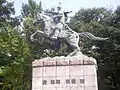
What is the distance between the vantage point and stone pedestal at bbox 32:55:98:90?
33.5ft

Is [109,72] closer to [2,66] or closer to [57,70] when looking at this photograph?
[2,66]

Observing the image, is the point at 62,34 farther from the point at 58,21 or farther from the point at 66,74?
the point at 66,74

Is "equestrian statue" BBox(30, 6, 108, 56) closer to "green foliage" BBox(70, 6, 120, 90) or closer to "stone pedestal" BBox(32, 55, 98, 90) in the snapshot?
"stone pedestal" BBox(32, 55, 98, 90)

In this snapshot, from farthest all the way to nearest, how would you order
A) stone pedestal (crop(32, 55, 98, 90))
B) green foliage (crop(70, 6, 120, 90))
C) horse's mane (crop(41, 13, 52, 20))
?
1. green foliage (crop(70, 6, 120, 90))
2. horse's mane (crop(41, 13, 52, 20))
3. stone pedestal (crop(32, 55, 98, 90))

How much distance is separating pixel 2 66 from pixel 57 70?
7.80 meters

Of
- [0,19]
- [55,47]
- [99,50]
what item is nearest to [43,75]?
[55,47]

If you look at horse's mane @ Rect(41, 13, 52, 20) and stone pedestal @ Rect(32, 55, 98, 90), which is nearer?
→ stone pedestal @ Rect(32, 55, 98, 90)

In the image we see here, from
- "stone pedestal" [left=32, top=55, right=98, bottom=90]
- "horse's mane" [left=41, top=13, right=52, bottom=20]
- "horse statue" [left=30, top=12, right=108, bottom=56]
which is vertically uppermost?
"horse's mane" [left=41, top=13, right=52, bottom=20]

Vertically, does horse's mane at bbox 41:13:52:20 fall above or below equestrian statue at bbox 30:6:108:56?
above

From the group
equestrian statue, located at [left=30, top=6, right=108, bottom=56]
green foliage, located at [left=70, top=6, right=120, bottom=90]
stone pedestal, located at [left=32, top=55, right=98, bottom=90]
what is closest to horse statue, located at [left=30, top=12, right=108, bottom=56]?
equestrian statue, located at [left=30, top=6, right=108, bottom=56]

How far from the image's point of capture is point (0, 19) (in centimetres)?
2086

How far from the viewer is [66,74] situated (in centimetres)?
1044

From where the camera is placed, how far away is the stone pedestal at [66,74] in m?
10.2

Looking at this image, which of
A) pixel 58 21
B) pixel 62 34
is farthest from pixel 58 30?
pixel 58 21
